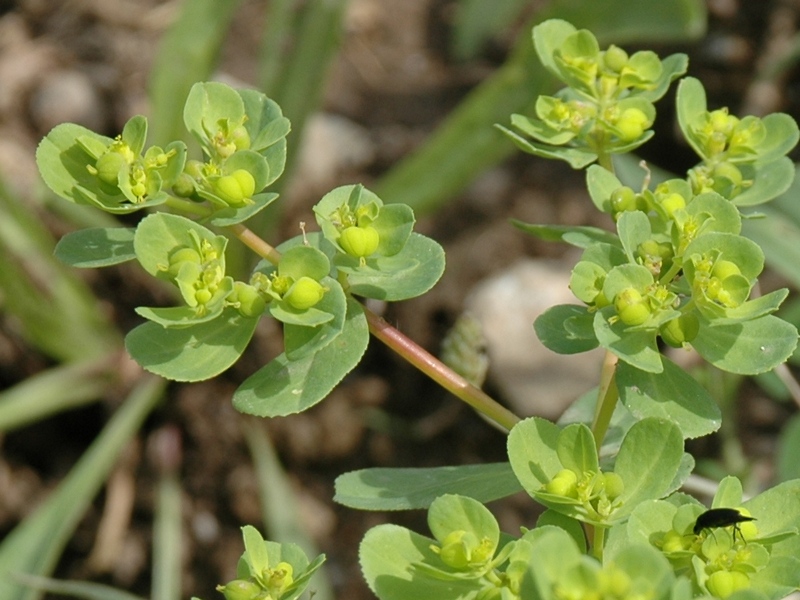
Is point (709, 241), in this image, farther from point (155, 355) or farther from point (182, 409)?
point (182, 409)

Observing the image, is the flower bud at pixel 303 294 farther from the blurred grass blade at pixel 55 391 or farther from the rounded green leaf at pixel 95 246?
the blurred grass blade at pixel 55 391

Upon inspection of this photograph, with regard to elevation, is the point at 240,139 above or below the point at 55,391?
above

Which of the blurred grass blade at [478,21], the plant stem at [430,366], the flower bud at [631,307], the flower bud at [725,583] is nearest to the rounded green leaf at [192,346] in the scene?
the plant stem at [430,366]

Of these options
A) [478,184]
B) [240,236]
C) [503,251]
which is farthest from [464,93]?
[240,236]

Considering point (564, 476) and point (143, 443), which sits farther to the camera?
point (143, 443)

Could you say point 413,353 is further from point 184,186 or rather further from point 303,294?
point 184,186

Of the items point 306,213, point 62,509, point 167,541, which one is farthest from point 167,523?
point 306,213
